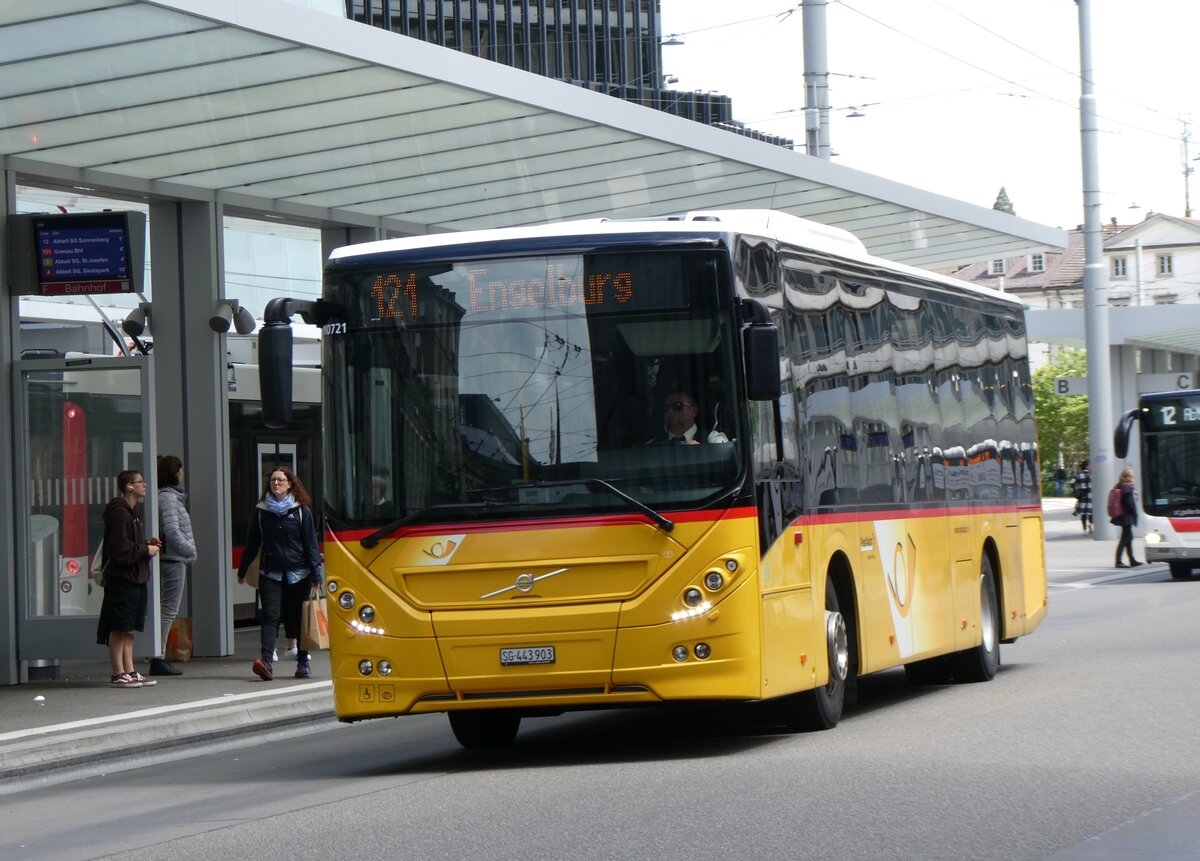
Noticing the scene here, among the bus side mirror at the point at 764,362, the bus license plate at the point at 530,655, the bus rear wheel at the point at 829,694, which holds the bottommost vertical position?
the bus rear wheel at the point at 829,694

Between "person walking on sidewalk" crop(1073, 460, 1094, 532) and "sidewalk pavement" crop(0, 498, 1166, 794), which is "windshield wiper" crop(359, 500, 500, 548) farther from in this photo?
"person walking on sidewalk" crop(1073, 460, 1094, 532)

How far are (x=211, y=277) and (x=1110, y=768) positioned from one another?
10.8 metres

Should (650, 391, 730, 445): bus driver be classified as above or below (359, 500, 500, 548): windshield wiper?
above

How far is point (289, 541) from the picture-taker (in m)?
16.1

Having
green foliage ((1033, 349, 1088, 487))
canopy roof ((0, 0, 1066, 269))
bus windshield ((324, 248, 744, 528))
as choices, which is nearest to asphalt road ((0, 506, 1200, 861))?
bus windshield ((324, 248, 744, 528))

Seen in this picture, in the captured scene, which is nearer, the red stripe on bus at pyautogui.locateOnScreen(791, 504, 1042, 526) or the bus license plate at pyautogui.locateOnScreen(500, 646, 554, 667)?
the bus license plate at pyautogui.locateOnScreen(500, 646, 554, 667)

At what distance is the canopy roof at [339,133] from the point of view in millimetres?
13594

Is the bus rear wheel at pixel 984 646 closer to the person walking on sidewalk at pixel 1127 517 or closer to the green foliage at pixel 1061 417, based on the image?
the person walking on sidewalk at pixel 1127 517

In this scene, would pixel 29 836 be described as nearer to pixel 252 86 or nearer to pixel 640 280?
pixel 640 280

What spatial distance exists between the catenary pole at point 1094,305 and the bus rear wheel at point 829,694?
27.9 m

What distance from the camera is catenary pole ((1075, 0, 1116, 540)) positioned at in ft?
127

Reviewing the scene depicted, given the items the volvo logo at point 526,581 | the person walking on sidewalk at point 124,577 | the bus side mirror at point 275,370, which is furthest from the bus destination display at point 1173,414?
the bus side mirror at point 275,370

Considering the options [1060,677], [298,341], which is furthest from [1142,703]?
[298,341]

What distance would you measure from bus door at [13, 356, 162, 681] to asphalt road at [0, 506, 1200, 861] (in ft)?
12.0
